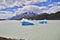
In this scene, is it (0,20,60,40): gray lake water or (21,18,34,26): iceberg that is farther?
(21,18,34,26): iceberg

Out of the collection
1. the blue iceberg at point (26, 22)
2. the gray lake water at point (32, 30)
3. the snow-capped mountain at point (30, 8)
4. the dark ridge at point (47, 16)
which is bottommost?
the gray lake water at point (32, 30)

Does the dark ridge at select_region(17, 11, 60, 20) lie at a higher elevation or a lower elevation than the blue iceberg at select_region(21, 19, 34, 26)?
higher

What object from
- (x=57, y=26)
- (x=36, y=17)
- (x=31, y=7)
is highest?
(x=31, y=7)

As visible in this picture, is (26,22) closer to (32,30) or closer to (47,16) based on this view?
(32,30)

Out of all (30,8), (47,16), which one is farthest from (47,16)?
(30,8)

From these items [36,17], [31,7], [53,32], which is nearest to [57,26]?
[53,32]

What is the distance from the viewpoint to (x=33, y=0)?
2178 mm

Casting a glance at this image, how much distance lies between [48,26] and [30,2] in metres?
0.47

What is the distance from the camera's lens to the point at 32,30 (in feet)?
6.77

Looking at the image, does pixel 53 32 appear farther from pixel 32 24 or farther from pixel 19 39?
pixel 19 39

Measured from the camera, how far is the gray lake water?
6.54ft

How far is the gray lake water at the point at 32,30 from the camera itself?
1993mm

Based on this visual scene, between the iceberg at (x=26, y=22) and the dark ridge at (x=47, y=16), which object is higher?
the dark ridge at (x=47, y=16)

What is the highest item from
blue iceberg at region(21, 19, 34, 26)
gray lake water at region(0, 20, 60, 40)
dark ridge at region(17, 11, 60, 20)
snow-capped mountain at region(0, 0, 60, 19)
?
snow-capped mountain at region(0, 0, 60, 19)
